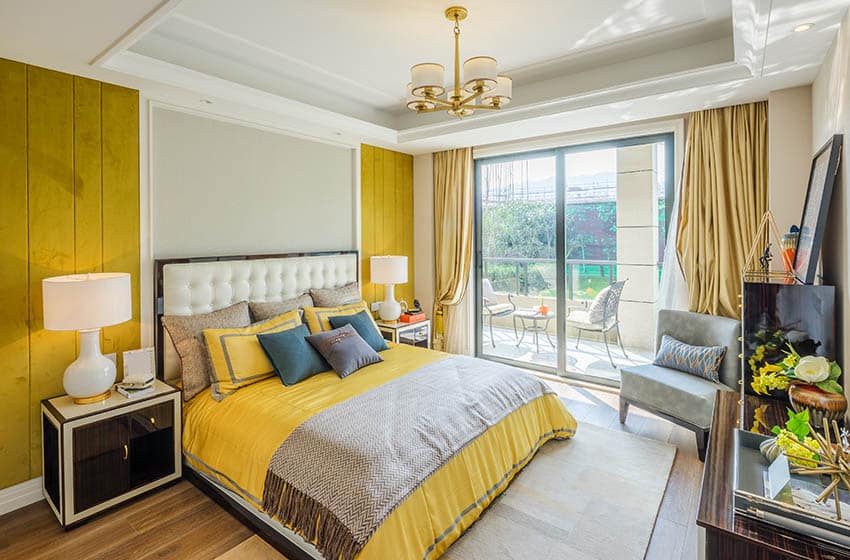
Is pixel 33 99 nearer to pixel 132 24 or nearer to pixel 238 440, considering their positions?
pixel 132 24

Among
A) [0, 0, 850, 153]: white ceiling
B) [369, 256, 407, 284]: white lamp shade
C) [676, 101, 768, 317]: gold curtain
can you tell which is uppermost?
[0, 0, 850, 153]: white ceiling

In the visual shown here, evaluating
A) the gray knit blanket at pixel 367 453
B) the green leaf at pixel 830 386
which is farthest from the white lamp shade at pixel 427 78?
the green leaf at pixel 830 386

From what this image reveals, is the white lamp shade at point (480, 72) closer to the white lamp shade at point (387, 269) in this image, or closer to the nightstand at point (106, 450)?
the white lamp shade at point (387, 269)

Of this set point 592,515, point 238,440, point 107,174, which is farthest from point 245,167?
point 592,515

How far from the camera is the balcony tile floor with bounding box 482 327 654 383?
435 cm

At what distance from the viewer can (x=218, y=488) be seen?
2.57 metres

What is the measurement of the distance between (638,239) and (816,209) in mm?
1796

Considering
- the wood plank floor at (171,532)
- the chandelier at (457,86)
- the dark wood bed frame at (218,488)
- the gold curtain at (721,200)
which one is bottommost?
the wood plank floor at (171,532)

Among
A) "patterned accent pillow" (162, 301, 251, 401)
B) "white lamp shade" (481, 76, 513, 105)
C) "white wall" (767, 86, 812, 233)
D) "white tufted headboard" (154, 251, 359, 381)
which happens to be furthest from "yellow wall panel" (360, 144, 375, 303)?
"white wall" (767, 86, 812, 233)

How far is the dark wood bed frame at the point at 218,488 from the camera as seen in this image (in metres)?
2.15

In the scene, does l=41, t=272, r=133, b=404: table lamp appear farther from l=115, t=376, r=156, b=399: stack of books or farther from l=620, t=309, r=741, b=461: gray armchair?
l=620, t=309, r=741, b=461: gray armchair

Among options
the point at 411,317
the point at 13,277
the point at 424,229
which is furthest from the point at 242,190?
the point at 424,229

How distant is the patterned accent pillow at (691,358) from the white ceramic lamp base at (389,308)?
2405 millimetres

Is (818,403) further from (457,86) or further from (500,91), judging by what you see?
(457,86)
